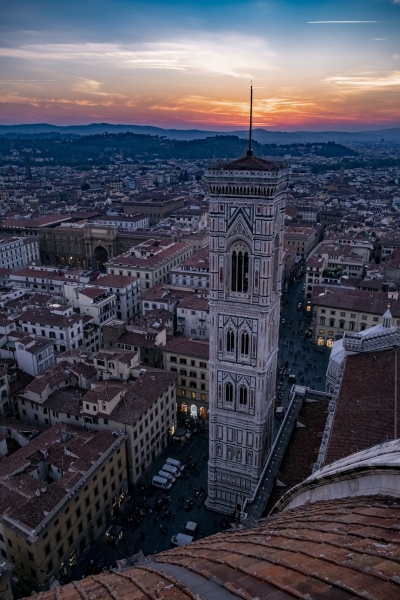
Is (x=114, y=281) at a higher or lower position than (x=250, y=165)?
lower

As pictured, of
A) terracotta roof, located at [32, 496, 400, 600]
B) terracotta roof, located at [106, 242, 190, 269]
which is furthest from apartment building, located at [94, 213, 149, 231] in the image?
terracotta roof, located at [32, 496, 400, 600]

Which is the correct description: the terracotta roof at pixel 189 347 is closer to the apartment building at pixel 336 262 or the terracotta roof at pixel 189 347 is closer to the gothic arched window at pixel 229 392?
the gothic arched window at pixel 229 392

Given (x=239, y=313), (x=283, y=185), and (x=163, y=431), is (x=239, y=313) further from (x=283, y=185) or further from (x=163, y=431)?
(x=163, y=431)

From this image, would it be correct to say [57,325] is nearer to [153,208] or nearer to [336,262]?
[336,262]

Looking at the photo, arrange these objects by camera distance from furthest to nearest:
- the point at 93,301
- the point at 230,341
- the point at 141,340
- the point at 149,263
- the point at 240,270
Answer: the point at 149,263 < the point at 93,301 < the point at 141,340 < the point at 230,341 < the point at 240,270

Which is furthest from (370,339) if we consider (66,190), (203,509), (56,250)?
(66,190)

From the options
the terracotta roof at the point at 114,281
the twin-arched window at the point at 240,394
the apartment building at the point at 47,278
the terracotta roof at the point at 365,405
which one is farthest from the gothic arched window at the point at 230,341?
the apartment building at the point at 47,278

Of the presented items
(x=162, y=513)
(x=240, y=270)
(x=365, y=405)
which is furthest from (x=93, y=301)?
(x=365, y=405)
